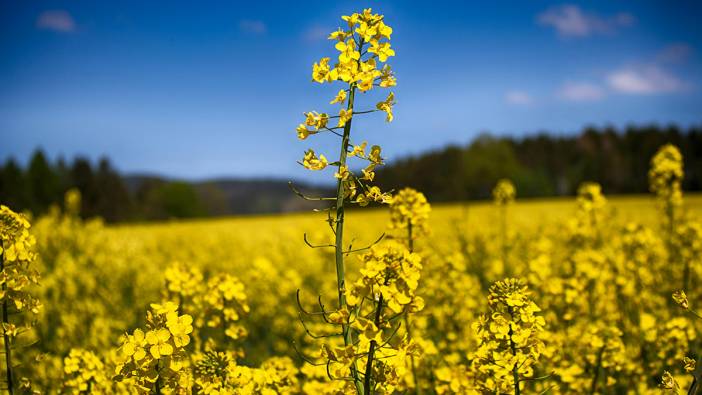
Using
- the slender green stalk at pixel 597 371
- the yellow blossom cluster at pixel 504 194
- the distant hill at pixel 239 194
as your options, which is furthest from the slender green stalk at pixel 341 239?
the distant hill at pixel 239 194

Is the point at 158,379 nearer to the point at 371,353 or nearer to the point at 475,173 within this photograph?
the point at 371,353

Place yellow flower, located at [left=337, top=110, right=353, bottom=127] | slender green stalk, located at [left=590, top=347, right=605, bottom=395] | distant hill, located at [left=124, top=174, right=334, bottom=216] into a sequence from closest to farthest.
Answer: yellow flower, located at [left=337, top=110, right=353, bottom=127]
slender green stalk, located at [left=590, top=347, right=605, bottom=395]
distant hill, located at [left=124, top=174, right=334, bottom=216]

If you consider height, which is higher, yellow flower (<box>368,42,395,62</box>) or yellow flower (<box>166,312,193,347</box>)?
yellow flower (<box>368,42,395,62</box>)

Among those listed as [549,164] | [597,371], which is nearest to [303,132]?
[597,371]

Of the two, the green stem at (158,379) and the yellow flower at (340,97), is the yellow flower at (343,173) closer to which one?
the yellow flower at (340,97)

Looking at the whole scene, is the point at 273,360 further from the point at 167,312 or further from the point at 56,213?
the point at 56,213

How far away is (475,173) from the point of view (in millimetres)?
56812

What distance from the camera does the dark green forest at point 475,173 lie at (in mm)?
54375

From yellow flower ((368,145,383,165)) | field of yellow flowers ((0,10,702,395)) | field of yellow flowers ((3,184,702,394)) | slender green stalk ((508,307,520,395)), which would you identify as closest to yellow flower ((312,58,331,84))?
field of yellow flowers ((0,10,702,395))

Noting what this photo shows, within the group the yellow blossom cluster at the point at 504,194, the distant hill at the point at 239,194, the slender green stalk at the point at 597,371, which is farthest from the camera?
the distant hill at the point at 239,194

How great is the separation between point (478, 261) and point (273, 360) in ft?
24.0

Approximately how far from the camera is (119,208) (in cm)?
5984

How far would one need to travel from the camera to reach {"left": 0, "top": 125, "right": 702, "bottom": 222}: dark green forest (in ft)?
178

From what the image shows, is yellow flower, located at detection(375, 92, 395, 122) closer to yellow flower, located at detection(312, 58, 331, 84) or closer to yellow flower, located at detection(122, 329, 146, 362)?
yellow flower, located at detection(312, 58, 331, 84)
